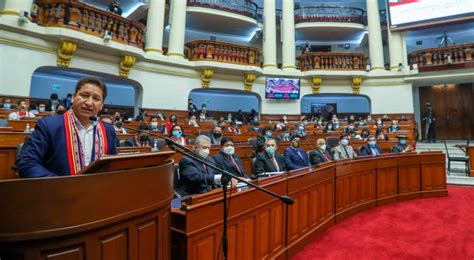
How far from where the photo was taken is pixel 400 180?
4520 mm

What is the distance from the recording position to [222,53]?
9383mm

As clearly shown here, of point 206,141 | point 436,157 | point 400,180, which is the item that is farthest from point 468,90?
point 206,141

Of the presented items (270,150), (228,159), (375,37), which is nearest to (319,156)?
(270,150)

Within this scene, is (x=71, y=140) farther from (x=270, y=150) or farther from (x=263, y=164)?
Answer: (x=270, y=150)

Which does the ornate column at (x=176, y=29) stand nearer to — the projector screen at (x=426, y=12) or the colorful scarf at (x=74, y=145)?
the colorful scarf at (x=74, y=145)

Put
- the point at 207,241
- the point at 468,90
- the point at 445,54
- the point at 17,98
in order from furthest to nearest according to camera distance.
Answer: the point at 468,90, the point at 445,54, the point at 17,98, the point at 207,241

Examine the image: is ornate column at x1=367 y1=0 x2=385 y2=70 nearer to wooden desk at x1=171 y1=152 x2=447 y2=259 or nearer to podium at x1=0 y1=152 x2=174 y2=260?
wooden desk at x1=171 y1=152 x2=447 y2=259

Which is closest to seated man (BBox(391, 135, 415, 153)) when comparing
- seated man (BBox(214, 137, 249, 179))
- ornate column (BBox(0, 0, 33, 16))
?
seated man (BBox(214, 137, 249, 179))

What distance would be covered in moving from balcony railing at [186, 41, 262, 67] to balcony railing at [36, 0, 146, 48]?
7.43 feet

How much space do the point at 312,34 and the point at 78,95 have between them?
1291cm

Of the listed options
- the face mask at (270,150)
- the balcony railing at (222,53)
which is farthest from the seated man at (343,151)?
the balcony railing at (222,53)

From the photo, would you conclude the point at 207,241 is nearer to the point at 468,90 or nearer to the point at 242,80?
the point at 242,80

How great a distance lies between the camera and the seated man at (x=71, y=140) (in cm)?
123

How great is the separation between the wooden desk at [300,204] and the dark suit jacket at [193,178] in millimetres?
539
